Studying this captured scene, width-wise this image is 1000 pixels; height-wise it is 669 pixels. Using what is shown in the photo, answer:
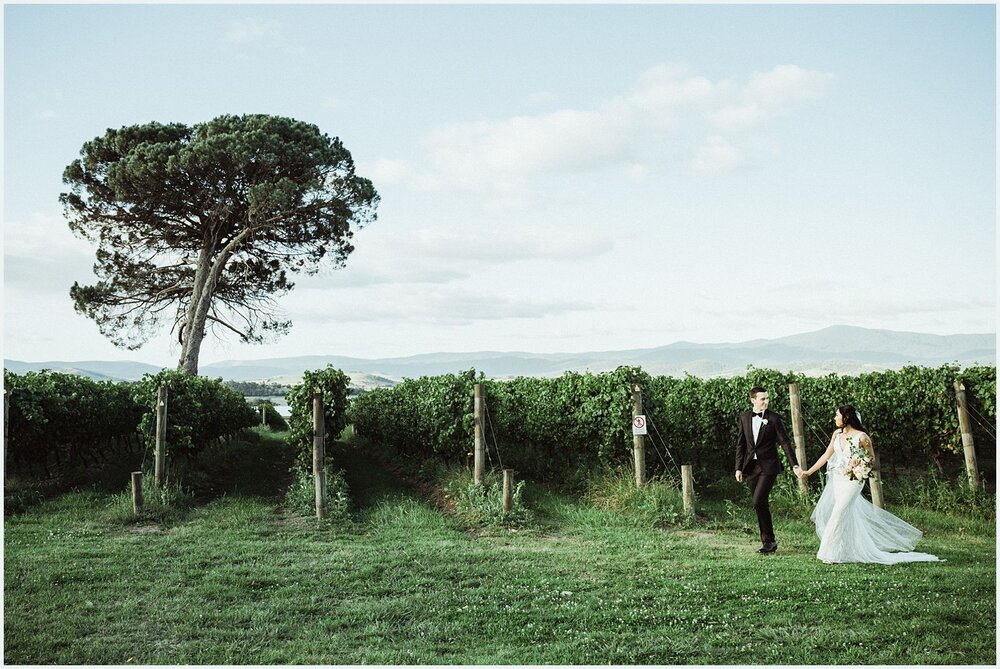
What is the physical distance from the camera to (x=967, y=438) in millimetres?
11258

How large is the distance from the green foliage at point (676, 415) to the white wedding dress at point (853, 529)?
11.5 feet

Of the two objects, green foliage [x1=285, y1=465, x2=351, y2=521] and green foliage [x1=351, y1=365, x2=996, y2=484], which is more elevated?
green foliage [x1=351, y1=365, x2=996, y2=484]

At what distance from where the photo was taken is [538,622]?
6.45m

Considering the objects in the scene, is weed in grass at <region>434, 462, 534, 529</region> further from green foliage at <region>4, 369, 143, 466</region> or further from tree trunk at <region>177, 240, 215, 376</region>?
tree trunk at <region>177, 240, 215, 376</region>

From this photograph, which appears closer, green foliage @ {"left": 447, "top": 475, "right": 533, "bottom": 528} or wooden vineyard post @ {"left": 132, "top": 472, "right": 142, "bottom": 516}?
green foliage @ {"left": 447, "top": 475, "right": 533, "bottom": 528}

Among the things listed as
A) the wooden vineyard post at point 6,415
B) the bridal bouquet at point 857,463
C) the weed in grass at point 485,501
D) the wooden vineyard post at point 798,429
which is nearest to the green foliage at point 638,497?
the weed in grass at point 485,501

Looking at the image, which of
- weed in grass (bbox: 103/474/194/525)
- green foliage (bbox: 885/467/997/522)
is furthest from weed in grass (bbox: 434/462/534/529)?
green foliage (bbox: 885/467/997/522)

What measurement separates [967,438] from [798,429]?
2.53 meters

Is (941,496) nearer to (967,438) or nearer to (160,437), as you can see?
(967,438)

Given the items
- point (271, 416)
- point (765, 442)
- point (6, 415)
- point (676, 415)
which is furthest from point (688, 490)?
point (271, 416)

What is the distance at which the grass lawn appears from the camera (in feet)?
19.3

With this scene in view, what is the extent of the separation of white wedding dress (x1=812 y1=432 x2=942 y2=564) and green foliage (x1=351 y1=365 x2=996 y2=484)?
11.5 feet

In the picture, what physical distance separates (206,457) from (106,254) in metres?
16.4

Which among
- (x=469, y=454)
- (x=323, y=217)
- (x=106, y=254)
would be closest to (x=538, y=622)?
(x=469, y=454)
